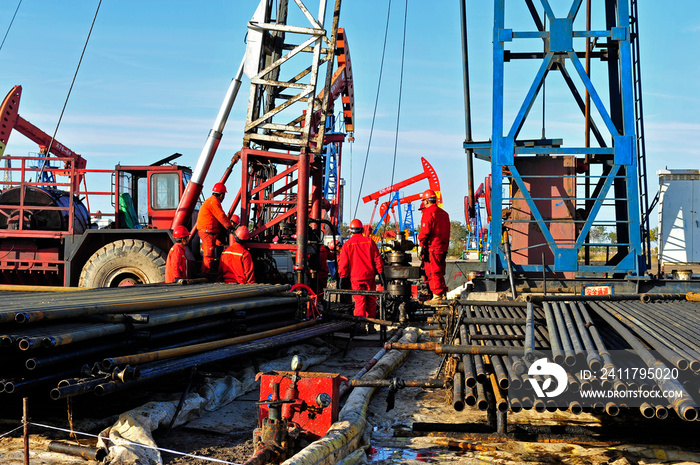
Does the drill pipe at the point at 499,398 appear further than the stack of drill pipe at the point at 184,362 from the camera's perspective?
No

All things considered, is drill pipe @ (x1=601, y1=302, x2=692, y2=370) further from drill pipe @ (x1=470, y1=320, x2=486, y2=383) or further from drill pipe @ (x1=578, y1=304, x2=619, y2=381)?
drill pipe @ (x1=470, y1=320, x2=486, y2=383)

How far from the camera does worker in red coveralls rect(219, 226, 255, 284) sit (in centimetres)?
956

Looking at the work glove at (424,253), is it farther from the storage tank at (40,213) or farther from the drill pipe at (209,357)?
the storage tank at (40,213)

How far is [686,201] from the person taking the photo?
16.5m

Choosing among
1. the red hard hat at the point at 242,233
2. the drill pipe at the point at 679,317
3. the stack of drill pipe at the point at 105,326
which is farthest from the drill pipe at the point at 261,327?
the drill pipe at the point at 679,317

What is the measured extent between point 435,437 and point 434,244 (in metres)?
→ 6.84

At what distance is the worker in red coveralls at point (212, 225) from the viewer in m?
10.1

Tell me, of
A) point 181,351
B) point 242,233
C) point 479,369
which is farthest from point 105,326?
point 242,233

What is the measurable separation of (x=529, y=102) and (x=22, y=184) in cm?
857

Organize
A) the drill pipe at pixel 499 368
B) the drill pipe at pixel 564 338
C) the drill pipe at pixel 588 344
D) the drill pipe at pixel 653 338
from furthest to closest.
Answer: the drill pipe at pixel 499 368 < the drill pipe at pixel 564 338 < the drill pipe at pixel 588 344 < the drill pipe at pixel 653 338

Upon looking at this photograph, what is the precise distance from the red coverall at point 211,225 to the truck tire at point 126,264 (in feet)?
2.57

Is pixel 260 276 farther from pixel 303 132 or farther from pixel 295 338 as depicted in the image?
pixel 295 338

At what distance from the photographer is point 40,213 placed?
11.8 m

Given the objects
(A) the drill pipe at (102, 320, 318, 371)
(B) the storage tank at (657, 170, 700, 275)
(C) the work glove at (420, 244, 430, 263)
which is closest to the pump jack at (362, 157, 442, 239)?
(B) the storage tank at (657, 170, 700, 275)
